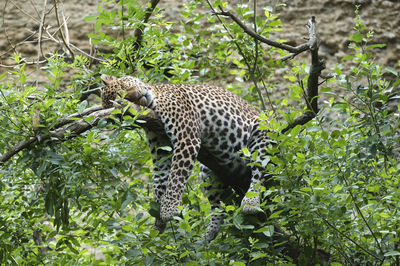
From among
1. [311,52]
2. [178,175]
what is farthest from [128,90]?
[311,52]

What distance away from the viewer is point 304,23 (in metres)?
11.3

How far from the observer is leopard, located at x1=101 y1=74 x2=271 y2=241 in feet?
17.1

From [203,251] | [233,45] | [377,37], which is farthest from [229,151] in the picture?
[377,37]

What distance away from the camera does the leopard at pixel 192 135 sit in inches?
205

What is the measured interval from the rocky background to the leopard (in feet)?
18.2

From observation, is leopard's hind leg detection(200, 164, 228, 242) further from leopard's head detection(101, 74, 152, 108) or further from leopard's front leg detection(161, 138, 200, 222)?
leopard's head detection(101, 74, 152, 108)

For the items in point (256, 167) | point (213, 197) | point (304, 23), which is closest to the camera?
point (256, 167)

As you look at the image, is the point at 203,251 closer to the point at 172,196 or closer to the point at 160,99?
the point at 172,196

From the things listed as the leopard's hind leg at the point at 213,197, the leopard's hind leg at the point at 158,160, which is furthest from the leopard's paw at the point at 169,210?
the leopard's hind leg at the point at 213,197

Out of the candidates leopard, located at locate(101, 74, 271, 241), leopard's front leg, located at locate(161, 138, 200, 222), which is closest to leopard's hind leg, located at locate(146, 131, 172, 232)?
leopard, located at locate(101, 74, 271, 241)

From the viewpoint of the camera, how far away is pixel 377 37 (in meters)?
10.9

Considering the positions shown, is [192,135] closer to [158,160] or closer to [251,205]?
[158,160]

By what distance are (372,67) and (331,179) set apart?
3.76 feet

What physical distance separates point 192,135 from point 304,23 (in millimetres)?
6739
